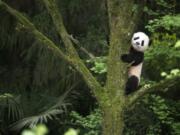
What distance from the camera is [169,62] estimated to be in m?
5.29

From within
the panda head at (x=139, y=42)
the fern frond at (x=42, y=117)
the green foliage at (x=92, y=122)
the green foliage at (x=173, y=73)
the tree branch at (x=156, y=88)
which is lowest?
the green foliage at (x=92, y=122)

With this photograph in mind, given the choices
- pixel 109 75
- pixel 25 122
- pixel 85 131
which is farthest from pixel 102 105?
pixel 85 131

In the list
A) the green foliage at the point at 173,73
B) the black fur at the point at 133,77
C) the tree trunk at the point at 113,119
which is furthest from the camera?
the black fur at the point at 133,77

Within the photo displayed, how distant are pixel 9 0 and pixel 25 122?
325cm

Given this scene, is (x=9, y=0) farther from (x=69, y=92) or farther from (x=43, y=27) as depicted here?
(x=69, y=92)

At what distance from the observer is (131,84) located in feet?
12.7

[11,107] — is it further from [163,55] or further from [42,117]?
[163,55]

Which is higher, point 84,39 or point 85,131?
point 84,39

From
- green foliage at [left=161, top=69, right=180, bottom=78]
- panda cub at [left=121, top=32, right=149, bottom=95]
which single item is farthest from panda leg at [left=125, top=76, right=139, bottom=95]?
green foliage at [left=161, top=69, right=180, bottom=78]

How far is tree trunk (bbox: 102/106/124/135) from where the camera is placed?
3.50 metres

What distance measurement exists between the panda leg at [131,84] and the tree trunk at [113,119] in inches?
10.9

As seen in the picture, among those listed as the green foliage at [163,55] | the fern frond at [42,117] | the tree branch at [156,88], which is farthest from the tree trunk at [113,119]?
the fern frond at [42,117]

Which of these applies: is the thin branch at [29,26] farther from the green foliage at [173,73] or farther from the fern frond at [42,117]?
the fern frond at [42,117]

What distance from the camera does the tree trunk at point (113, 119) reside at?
11.5 ft
